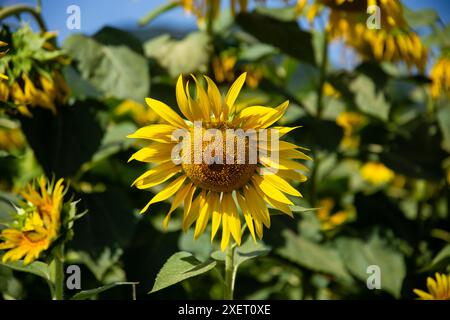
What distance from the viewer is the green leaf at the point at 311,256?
1.33m

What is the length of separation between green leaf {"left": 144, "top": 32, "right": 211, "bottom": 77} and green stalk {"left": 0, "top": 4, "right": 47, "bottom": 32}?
29cm

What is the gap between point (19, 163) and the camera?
1639mm

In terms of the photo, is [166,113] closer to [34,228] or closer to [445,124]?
[34,228]

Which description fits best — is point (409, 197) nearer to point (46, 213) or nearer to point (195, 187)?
point (195, 187)

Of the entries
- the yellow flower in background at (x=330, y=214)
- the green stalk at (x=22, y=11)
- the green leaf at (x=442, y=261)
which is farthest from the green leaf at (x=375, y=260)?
the green stalk at (x=22, y=11)

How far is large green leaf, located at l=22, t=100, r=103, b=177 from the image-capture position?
133 cm

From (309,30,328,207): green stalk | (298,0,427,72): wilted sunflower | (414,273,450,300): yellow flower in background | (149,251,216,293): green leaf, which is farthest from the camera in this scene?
(309,30,328,207): green stalk

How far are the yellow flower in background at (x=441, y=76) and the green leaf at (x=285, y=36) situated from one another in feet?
1.14

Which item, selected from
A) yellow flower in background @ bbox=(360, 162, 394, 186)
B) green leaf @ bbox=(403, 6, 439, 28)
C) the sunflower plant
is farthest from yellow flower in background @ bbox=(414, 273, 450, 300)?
yellow flower in background @ bbox=(360, 162, 394, 186)

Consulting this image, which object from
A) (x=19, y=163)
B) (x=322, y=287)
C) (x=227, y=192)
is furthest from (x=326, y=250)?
(x=19, y=163)

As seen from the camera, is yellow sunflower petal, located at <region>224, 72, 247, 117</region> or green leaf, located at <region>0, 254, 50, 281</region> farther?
green leaf, located at <region>0, 254, 50, 281</region>

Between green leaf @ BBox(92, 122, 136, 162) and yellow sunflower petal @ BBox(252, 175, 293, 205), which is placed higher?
green leaf @ BBox(92, 122, 136, 162)

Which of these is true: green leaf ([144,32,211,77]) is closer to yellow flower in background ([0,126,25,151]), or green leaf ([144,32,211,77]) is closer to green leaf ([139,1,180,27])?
green leaf ([139,1,180,27])

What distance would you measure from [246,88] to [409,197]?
0.81 m
